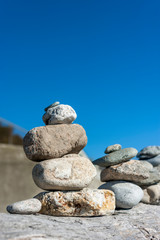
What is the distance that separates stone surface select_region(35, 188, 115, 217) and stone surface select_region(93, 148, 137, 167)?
4.87ft

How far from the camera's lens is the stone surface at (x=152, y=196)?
7676mm

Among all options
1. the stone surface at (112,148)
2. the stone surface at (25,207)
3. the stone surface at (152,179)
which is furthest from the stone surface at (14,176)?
the stone surface at (25,207)

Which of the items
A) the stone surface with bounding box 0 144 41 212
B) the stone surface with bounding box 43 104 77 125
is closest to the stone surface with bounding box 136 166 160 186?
the stone surface with bounding box 43 104 77 125

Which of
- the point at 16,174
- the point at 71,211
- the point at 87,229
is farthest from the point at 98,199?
the point at 16,174

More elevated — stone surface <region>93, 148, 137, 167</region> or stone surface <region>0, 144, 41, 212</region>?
stone surface <region>0, 144, 41, 212</region>

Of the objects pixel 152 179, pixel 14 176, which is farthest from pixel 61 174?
pixel 14 176

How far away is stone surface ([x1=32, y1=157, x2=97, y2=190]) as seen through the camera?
545cm

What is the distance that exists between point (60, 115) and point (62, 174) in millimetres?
1436

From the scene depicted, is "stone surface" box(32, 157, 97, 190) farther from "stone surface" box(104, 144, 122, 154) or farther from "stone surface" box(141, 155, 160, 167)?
"stone surface" box(141, 155, 160, 167)

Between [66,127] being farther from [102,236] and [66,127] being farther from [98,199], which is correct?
[102,236]

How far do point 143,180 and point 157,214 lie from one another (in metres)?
1.32

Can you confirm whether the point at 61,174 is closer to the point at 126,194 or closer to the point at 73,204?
the point at 73,204

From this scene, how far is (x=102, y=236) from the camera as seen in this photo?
14.0 ft

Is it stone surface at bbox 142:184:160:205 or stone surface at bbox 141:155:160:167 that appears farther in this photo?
stone surface at bbox 141:155:160:167
